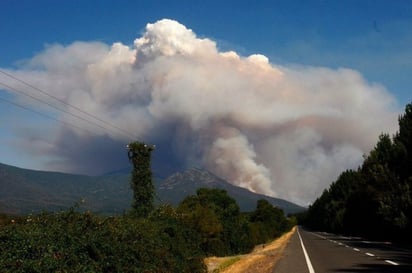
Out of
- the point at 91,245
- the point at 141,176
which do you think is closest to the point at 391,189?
the point at 141,176

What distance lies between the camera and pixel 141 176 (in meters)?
44.2

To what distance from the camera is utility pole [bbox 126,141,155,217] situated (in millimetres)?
42750

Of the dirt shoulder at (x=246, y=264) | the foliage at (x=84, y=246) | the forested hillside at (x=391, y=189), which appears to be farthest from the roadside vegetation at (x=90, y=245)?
the forested hillside at (x=391, y=189)

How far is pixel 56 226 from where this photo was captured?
13719mm

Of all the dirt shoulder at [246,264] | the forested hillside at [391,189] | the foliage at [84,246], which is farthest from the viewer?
the forested hillside at [391,189]

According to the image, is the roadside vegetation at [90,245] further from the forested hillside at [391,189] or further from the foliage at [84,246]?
the forested hillside at [391,189]

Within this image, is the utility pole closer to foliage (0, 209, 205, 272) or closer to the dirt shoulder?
the dirt shoulder

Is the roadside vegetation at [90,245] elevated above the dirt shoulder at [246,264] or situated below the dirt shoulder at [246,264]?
above

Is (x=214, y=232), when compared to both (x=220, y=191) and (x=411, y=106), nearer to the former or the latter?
(x=411, y=106)

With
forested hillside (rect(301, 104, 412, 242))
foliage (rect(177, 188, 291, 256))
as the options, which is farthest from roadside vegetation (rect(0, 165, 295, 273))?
forested hillside (rect(301, 104, 412, 242))

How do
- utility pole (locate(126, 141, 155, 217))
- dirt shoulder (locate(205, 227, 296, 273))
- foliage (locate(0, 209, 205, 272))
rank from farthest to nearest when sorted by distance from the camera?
utility pole (locate(126, 141, 155, 217))
dirt shoulder (locate(205, 227, 296, 273))
foliage (locate(0, 209, 205, 272))

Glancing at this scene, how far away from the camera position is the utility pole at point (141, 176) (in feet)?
140

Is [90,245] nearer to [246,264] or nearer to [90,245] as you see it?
[90,245]

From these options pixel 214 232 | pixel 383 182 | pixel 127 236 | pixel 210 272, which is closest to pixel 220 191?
pixel 383 182
